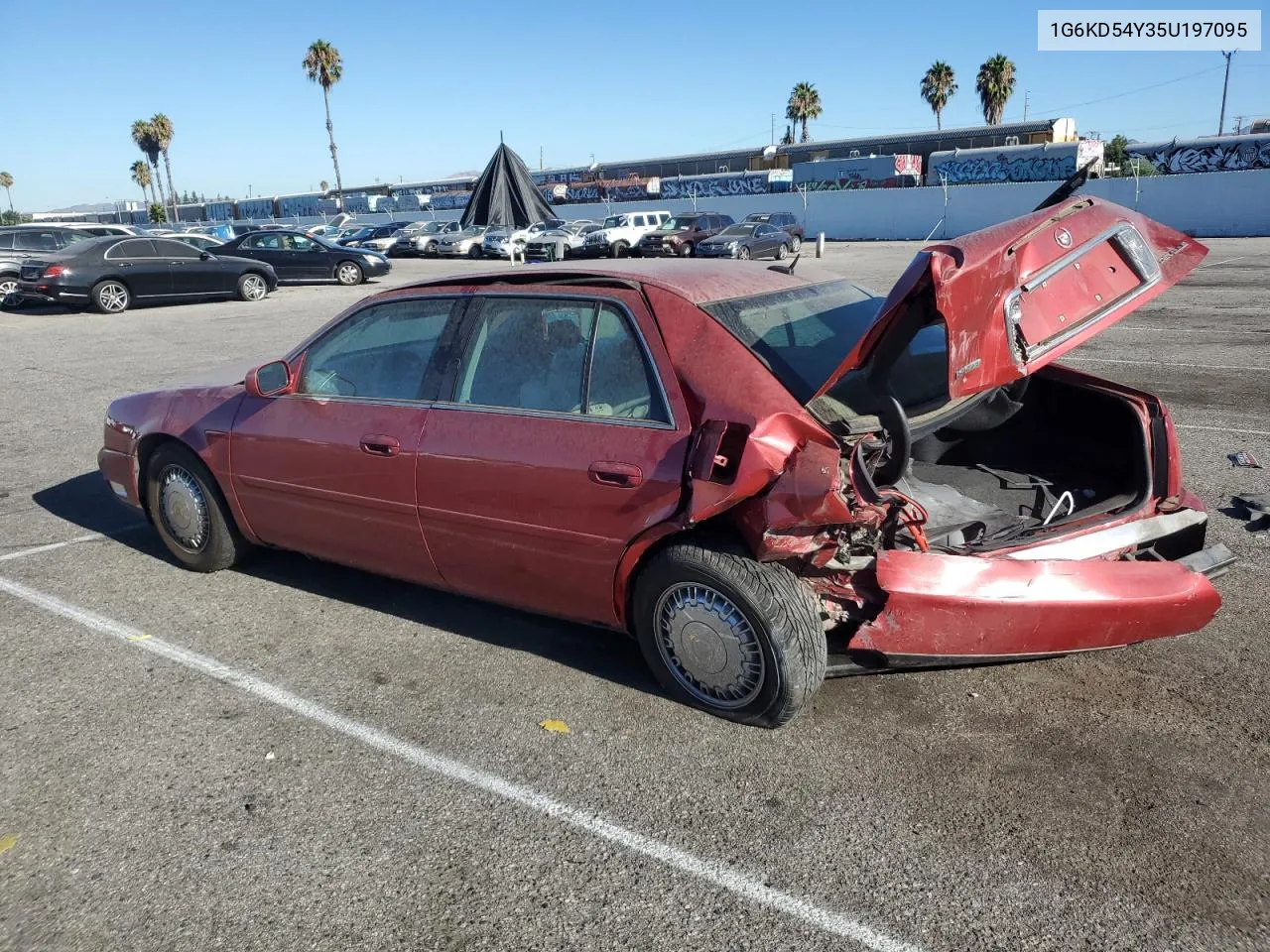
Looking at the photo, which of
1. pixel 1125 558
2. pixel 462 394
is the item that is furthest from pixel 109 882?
pixel 1125 558

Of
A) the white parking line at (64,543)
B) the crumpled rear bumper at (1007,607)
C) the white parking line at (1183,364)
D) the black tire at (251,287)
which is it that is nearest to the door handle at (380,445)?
the crumpled rear bumper at (1007,607)

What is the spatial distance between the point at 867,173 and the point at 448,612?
48679 mm

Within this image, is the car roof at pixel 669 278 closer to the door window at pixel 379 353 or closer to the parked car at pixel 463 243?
the door window at pixel 379 353

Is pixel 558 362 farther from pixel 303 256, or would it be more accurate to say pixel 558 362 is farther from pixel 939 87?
pixel 939 87

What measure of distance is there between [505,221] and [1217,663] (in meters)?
27.4

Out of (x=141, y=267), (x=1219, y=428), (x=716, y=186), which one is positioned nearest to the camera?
(x=1219, y=428)

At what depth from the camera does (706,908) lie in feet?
8.35

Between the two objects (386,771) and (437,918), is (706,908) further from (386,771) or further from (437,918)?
(386,771)

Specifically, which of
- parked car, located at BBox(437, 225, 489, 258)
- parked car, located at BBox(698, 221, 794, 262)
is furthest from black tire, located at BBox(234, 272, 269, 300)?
parked car, located at BBox(437, 225, 489, 258)

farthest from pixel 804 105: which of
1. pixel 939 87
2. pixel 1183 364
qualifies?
pixel 1183 364

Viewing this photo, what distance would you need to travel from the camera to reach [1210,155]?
41.3 metres

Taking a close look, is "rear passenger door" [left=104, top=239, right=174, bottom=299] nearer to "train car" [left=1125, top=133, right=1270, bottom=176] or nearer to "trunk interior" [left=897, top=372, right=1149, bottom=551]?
"trunk interior" [left=897, top=372, right=1149, bottom=551]

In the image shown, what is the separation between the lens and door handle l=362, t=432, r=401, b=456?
12.8 ft

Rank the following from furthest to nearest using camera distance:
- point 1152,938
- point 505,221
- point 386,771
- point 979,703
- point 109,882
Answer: point 505,221
point 979,703
point 386,771
point 109,882
point 1152,938
